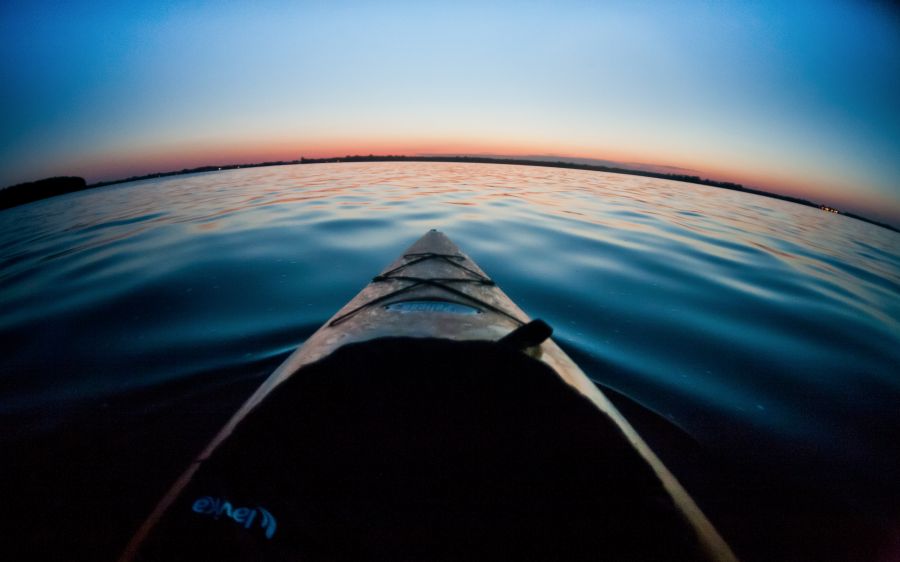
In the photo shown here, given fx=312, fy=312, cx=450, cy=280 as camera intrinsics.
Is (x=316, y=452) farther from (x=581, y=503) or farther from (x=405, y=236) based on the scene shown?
(x=405, y=236)

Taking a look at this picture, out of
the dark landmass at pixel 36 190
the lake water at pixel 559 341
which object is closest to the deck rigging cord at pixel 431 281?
the lake water at pixel 559 341

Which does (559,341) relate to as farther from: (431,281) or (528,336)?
→ (528,336)

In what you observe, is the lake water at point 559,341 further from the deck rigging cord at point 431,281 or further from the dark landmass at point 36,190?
the dark landmass at point 36,190

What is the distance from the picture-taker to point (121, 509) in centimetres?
180

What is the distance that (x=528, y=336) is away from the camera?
5.01 ft

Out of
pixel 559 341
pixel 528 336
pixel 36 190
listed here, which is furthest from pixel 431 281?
pixel 36 190

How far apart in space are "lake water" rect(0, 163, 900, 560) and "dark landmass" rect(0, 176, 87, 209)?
49089 millimetres

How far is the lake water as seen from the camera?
6.44 ft

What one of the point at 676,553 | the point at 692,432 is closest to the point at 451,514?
the point at 676,553

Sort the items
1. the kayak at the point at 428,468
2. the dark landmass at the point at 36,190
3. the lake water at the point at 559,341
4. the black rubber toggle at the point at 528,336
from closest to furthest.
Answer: the kayak at the point at 428,468
the black rubber toggle at the point at 528,336
the lake water at the point at 559,341
the dark landmass at the point at 36,190

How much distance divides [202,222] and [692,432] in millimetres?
12248

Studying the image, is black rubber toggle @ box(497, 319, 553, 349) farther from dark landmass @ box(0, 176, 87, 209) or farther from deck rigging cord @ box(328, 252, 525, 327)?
dark landmass @ box(0, 176, 87, 209)

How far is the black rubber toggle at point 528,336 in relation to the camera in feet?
4.86

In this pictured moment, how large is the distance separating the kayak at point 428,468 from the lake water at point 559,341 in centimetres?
94
